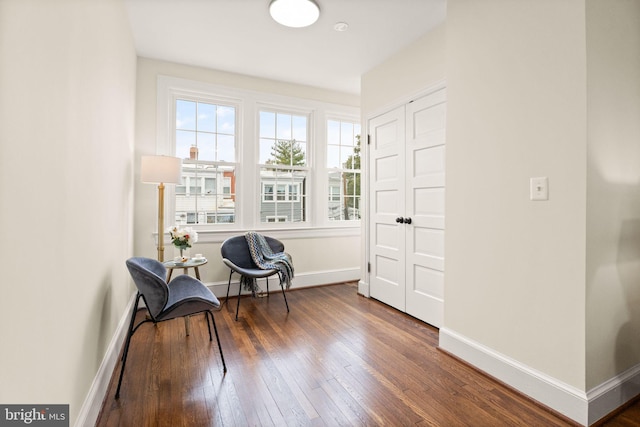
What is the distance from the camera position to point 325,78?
394cm

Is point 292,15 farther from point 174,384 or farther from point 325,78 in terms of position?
point 174,384

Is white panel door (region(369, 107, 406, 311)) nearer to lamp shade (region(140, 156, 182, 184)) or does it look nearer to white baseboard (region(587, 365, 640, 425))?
white baseboard (region(587, 365, 640, 425))

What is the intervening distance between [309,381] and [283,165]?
2738 millimetres

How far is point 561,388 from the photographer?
5.49 ft

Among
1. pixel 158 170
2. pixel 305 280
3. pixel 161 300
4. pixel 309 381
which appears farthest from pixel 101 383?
pixel 305 280

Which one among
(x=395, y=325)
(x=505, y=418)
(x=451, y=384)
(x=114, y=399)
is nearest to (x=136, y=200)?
(x=114, y=399)

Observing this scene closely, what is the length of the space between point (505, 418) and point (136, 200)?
11.6 feet

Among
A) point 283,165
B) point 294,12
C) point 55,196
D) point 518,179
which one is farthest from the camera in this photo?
point 283,165

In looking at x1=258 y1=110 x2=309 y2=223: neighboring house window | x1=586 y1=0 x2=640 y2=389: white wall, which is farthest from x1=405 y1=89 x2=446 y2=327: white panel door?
x1=258 y1=110 x2=309 y2=223: neighboring house window

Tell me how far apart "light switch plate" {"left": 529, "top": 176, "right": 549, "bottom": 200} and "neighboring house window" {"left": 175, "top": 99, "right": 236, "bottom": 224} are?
3047mm

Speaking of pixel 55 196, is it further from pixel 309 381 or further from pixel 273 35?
pixel 273 35

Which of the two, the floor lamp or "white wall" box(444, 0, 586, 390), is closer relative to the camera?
"white wall" box(444, 0, 586, 390)

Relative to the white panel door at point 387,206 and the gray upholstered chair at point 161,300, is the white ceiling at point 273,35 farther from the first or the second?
the gray upholstered chair at point 161,300

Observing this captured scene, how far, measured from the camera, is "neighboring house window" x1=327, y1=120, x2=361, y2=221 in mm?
4422
